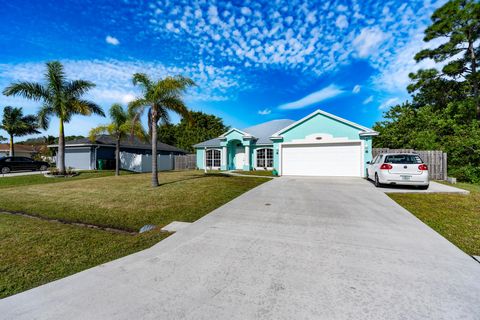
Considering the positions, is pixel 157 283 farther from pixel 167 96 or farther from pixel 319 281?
pixel 167 96

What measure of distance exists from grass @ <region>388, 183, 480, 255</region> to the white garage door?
619 cm

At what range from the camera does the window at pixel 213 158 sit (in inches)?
867

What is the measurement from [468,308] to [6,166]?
27.3 m

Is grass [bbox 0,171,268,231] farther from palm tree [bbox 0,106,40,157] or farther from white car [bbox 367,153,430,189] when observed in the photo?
palm tree [bbox 0,106,40,157]

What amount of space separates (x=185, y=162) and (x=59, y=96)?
12.7 meters

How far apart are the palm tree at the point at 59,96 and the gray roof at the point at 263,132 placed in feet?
34.9

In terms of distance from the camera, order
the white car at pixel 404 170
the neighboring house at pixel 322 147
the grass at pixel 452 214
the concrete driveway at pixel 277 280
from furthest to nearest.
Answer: the neighboring house at pixel 322 147 → the white car at pixel 404 170 → the grass at pixel 452 214 → the concrete driveway at pixel 277 280

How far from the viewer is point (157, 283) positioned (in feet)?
8.86

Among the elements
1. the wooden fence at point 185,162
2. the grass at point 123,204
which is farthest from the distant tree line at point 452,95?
the wooden fence at point 185,162

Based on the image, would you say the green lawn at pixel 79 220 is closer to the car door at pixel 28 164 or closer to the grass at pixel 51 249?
the grass at pixel 51 249

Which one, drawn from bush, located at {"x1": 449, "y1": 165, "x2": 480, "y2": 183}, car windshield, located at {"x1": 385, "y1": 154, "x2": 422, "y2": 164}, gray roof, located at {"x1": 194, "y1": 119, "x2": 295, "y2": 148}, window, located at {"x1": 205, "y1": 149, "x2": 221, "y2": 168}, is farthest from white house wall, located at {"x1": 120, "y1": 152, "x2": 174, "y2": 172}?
bush, located at {"x1": 449, "y1": 165, "x2": 480, "y2": 183}

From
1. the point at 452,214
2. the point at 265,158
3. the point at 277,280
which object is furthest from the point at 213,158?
the point at 277,280

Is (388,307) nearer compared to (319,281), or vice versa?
(388,307)

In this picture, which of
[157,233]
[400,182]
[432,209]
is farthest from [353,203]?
[157,233]
